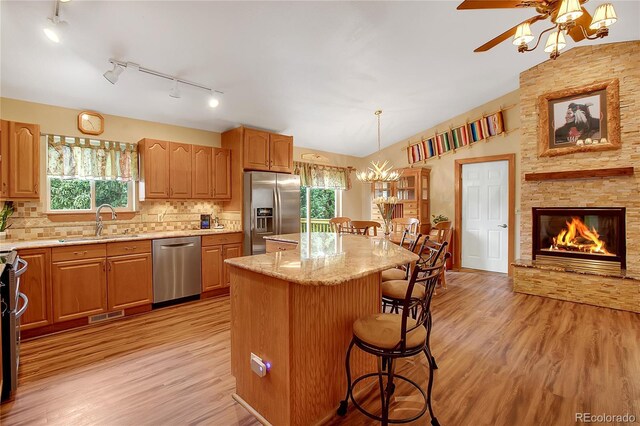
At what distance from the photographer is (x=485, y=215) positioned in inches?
228

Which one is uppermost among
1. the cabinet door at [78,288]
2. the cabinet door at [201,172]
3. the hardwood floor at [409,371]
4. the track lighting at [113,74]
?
the track lighting at [113,74]

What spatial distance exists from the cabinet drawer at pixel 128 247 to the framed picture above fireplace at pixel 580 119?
5524 millimetres

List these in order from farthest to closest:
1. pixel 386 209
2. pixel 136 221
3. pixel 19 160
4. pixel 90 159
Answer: pixel 386 209, pixel 136 221, pixel 90 159, pixel 19 160

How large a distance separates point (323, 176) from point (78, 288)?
14.0 ft

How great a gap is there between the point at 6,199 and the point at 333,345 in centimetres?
360

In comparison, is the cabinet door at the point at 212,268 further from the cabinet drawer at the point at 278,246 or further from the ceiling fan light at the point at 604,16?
the ceiling fan light at the point at 604,16

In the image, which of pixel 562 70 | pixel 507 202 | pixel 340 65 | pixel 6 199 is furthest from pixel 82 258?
pixel 562 70

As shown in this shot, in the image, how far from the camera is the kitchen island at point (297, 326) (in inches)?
66.1

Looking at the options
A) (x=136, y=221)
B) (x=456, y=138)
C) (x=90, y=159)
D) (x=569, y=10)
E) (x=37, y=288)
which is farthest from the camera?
(x=456, y=138)

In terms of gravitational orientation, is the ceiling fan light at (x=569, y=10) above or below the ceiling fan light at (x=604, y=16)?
below

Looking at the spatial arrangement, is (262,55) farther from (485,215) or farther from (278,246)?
(485,215)

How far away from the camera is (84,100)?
3621 millimetres

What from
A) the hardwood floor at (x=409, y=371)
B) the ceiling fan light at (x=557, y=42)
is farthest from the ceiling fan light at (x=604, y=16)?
the hardwood floor at (x=409, y=371)

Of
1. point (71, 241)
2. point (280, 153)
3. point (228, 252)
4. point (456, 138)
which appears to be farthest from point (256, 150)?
point (456, 138)
